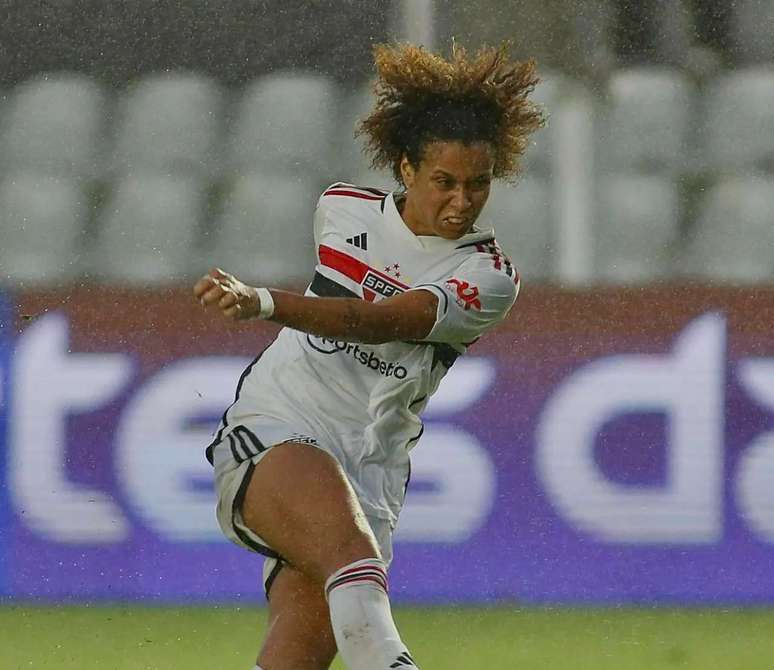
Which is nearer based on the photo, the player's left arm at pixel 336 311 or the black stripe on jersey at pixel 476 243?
the player's left arm at pixel 336 311

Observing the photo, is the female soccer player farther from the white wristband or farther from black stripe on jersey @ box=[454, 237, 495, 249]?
the white wristband

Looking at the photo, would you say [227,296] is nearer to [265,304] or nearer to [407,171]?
[265,304]

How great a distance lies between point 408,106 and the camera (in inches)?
147

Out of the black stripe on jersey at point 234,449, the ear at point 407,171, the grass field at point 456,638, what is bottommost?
the grass field at point 456,638

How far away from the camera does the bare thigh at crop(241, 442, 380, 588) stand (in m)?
3.41

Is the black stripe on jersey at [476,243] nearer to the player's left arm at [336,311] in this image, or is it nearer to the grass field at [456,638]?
the player's left arm at [336,311]

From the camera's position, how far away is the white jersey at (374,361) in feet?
12.1

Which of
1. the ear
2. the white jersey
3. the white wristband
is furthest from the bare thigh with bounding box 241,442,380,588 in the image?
the ear

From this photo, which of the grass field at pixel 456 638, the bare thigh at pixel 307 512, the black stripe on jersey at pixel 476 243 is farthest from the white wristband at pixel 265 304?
the grass field at pixel 456 638

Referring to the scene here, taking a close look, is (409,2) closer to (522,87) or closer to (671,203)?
(671,203)

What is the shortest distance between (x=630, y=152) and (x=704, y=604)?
154 centimetres

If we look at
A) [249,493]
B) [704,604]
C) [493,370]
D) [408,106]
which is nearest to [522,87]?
[408,106]

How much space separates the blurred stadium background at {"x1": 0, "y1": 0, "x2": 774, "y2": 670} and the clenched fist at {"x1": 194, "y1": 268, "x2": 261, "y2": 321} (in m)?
2.29

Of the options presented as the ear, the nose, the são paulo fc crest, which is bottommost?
the são paulo fc crest
